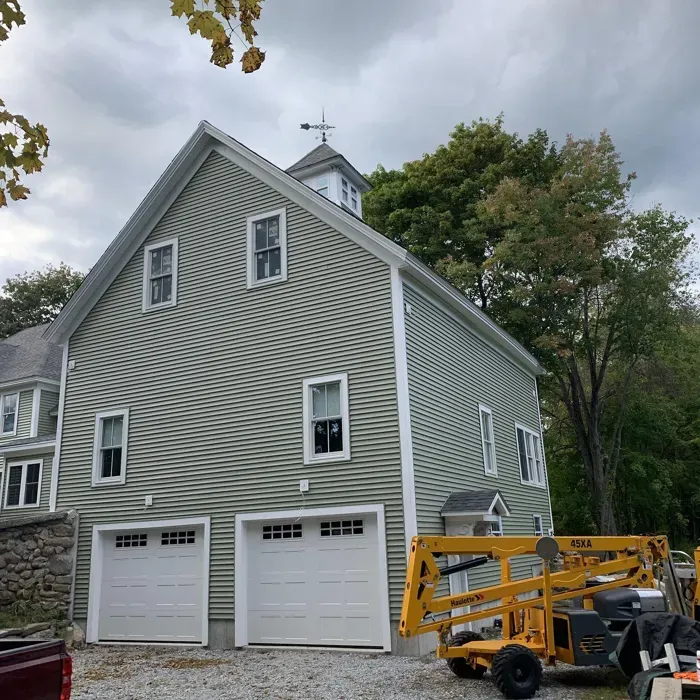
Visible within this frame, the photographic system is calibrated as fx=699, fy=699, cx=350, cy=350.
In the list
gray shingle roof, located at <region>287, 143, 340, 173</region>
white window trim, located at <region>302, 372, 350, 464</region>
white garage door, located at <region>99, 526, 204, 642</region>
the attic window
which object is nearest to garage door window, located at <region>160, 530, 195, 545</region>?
white garage door, located at <region>99, 526, 204, 642</region>

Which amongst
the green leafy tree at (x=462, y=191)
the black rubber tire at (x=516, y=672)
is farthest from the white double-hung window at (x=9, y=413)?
the black rubber tire at (x=516, y=672)

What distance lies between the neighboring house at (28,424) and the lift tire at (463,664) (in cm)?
1604

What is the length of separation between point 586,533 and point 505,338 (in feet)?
62.2

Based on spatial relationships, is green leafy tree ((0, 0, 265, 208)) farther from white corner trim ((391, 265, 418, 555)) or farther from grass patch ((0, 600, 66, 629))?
grass patch ((0, 600, 66, 629))

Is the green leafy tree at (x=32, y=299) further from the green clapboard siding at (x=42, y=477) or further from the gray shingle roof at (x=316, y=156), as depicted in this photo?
the gray shingle roof at (x=316, y=156)

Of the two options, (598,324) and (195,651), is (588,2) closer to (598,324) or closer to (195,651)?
(195,651)

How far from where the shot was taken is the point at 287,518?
12242mm

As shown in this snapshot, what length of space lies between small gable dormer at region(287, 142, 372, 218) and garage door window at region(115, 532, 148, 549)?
30.8 feet

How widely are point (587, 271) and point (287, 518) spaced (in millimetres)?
14924

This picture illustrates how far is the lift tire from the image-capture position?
28.3 feet

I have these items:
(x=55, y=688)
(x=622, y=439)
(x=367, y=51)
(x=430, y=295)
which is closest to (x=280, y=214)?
(x=430, y=295)

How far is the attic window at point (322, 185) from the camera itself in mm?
18422

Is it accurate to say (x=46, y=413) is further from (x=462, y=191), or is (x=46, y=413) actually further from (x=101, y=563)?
(x=462, y=191)

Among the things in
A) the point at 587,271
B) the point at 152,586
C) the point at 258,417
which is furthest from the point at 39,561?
the point at 587,271
